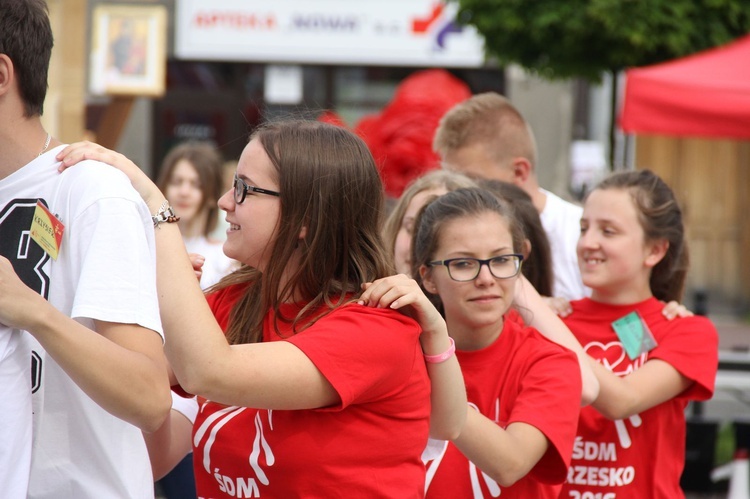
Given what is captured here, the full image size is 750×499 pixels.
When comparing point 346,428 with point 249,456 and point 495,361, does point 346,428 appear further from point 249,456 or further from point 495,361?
point 495,361

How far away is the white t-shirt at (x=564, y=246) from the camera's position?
4168mm

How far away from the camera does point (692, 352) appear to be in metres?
3.14

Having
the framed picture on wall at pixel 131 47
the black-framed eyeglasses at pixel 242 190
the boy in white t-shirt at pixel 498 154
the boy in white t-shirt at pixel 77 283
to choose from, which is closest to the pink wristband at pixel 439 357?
the black-framed eyeglasses at pixel 242 190

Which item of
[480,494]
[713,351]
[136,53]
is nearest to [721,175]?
[136,53]

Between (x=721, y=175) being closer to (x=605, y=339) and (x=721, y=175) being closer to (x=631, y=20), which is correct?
(x=631, y=20)

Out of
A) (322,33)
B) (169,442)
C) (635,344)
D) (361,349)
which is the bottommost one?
(169,442)

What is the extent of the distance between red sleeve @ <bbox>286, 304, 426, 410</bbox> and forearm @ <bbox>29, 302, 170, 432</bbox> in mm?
275

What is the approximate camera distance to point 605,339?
321 centimetres

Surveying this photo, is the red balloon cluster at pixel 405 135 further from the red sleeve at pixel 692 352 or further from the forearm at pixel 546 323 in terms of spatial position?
the forearm at pixel 546 323

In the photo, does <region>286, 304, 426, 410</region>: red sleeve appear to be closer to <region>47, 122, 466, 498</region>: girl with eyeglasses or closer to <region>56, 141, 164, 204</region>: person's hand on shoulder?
<region>47, 122, 466, 498</region>: girl with eyeglasses

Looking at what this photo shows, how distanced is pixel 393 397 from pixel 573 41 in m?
8.17

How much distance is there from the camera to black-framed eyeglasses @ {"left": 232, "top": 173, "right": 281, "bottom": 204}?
6.64 feet

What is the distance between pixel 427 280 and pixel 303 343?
860mm

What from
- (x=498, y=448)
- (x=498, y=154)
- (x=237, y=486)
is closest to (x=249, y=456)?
(x=237, y=486)
